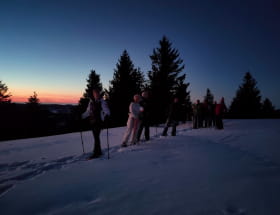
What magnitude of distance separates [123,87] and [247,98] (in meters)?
33.2

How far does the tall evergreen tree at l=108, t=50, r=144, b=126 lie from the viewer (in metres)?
23.9

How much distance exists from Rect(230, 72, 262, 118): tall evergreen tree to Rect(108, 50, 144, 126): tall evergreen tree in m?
27.0

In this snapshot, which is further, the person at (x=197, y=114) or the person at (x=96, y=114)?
the person at (x=197, y=114)

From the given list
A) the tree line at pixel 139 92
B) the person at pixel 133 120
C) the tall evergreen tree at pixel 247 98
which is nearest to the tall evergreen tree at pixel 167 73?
the tree line at pixel 139 92

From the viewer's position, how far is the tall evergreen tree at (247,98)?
36719mm

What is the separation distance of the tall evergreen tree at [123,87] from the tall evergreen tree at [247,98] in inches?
1064

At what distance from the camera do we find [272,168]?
3020 mm

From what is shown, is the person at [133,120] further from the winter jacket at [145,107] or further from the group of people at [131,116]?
the winter jacket at [145,107]

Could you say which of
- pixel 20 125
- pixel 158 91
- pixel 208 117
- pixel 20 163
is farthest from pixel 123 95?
pixel 20 125

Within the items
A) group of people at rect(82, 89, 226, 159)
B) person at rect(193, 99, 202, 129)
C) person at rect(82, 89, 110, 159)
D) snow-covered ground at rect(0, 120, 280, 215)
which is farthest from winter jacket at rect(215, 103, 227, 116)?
person at rect(82, 89, 110, 159)

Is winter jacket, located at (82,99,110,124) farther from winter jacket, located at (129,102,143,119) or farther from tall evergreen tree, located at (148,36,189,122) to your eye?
tall evergreen tree, located at (148,36,189,122)

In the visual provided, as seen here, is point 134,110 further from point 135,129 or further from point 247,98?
point 247,98

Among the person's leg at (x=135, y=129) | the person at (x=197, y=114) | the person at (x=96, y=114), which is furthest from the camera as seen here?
the person at (x=197, y=114)

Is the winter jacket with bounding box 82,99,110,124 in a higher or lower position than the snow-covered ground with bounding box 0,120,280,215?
higher
